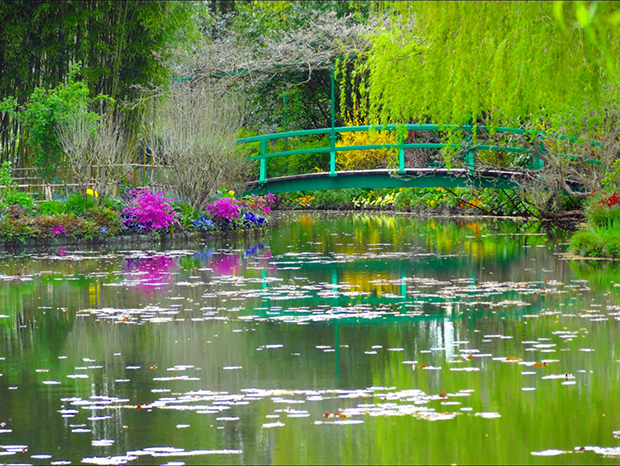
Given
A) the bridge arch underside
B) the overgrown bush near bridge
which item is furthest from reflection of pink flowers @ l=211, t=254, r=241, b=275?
the bridge arch underside

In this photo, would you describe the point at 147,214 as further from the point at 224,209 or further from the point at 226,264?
the point at 226,264

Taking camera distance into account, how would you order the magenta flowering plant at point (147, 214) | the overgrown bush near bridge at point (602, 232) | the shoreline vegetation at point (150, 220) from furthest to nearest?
the magenta flowering plant at point (147, 214)
the shoreline vegetation at point (150, 220)
the overgrown bush near bridge at point (602, 232)

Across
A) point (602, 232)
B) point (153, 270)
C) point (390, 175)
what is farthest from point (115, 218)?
point (602, 232)

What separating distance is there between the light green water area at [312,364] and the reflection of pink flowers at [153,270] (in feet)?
0.22

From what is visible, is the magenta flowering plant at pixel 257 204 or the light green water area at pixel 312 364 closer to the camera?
the light green water area at pixel 312 364

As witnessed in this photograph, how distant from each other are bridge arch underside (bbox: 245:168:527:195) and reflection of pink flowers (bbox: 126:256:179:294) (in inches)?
370

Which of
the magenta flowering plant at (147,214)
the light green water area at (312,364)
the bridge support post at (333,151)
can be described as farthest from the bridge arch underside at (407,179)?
the light green water area at (312,364)

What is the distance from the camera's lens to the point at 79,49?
2492 centimetres

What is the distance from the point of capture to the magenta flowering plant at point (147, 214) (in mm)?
22344

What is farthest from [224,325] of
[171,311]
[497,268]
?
[497,268]

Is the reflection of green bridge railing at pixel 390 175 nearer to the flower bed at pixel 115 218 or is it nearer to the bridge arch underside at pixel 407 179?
the bridge arch underside at pixel 407 179

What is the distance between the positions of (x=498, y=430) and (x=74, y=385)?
11.0 feet

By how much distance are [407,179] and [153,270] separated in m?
11.8

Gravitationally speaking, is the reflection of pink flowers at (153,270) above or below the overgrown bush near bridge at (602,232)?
below
